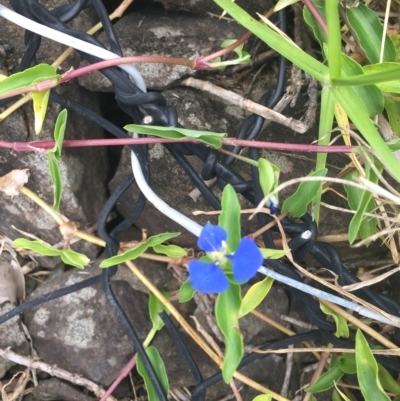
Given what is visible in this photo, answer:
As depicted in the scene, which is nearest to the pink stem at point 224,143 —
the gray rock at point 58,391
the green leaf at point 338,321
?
the green leaf at point 338,321

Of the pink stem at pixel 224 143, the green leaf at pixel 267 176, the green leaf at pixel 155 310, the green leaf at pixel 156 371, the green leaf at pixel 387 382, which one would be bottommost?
the green leaf at pixel 387 382

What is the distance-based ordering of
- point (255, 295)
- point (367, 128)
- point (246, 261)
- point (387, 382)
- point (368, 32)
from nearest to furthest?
point (246, 261)
point (367, 128)
point (255, 295)
point (368, 32)
point (387, 382)

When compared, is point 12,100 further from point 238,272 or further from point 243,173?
point 238,272

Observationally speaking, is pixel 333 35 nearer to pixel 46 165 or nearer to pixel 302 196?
pixel 302 196

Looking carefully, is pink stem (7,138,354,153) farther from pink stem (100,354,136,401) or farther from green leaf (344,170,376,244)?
pink stem (100,354,136,401)

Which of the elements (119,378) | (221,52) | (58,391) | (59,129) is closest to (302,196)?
(221,52)

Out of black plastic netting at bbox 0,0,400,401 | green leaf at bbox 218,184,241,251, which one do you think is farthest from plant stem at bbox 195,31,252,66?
green leaf at bbox 218,184,241,251

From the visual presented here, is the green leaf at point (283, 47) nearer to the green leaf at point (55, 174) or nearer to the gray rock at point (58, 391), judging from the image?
the green leaf at point (55, 174)
